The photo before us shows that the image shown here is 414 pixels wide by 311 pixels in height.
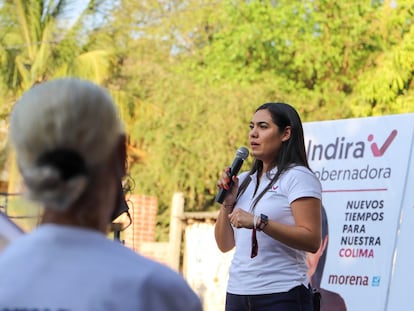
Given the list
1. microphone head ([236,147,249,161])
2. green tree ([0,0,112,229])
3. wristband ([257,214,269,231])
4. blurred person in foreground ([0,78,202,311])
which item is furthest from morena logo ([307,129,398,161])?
green tree ([0,0,112,229])

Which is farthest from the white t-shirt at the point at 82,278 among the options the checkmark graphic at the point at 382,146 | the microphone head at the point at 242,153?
the checkmark graphic at the point at 382,146

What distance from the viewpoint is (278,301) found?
4.44 meters

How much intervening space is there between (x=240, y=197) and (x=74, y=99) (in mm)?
2982

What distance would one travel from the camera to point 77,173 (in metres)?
1.77

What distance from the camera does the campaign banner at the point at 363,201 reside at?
23.6 ft

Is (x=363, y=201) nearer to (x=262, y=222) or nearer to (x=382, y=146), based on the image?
(x=382, y=146)

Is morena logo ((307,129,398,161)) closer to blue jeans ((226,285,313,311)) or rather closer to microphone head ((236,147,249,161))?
microphone head ((236,147,249,161))

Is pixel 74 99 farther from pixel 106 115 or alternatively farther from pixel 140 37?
pixel 140 37

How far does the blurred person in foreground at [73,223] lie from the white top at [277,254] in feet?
8.59

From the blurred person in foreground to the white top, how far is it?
8.59ft

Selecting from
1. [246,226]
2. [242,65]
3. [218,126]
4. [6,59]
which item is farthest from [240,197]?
[6,59]

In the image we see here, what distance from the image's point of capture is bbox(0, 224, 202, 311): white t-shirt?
177 centimetres

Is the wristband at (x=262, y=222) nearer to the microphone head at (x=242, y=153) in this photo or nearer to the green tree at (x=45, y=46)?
the microphone head at (x=242, y=153)

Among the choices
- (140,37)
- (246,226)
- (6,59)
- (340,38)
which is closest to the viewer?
(246,226)
